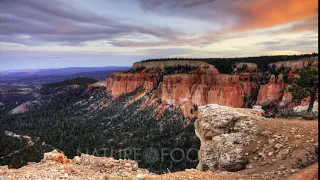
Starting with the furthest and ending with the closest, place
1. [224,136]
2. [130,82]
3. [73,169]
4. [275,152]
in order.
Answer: [130,82]
[224,136]
[275,152]
[73,169]

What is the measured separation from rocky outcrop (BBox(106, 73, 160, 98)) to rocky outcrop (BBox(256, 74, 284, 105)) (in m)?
45.2

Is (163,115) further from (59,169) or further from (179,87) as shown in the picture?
(59,169)

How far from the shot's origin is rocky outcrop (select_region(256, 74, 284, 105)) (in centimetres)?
8668

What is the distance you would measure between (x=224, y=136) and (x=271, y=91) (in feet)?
254

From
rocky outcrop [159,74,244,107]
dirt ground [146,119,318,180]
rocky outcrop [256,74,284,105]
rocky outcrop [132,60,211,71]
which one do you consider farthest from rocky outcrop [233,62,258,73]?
dirt ground [146,119,318,180]

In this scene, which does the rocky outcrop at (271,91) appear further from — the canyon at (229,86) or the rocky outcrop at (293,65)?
the rocky outcrop at (293,65)

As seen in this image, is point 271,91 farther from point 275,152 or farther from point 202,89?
point 275,152

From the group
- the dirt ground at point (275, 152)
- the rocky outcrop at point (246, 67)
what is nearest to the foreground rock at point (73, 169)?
the dirt ground at point (275, 152)

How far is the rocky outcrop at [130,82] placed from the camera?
11940 centimetres

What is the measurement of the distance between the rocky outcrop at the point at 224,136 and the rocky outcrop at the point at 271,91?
239 ft

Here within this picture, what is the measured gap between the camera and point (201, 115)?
68.5 ft

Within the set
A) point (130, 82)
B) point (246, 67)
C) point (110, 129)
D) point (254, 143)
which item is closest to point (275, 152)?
point (254, 143)

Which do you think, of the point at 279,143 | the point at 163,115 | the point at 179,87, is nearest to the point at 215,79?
the point at 179,87

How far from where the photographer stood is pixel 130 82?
12938 centimetres
